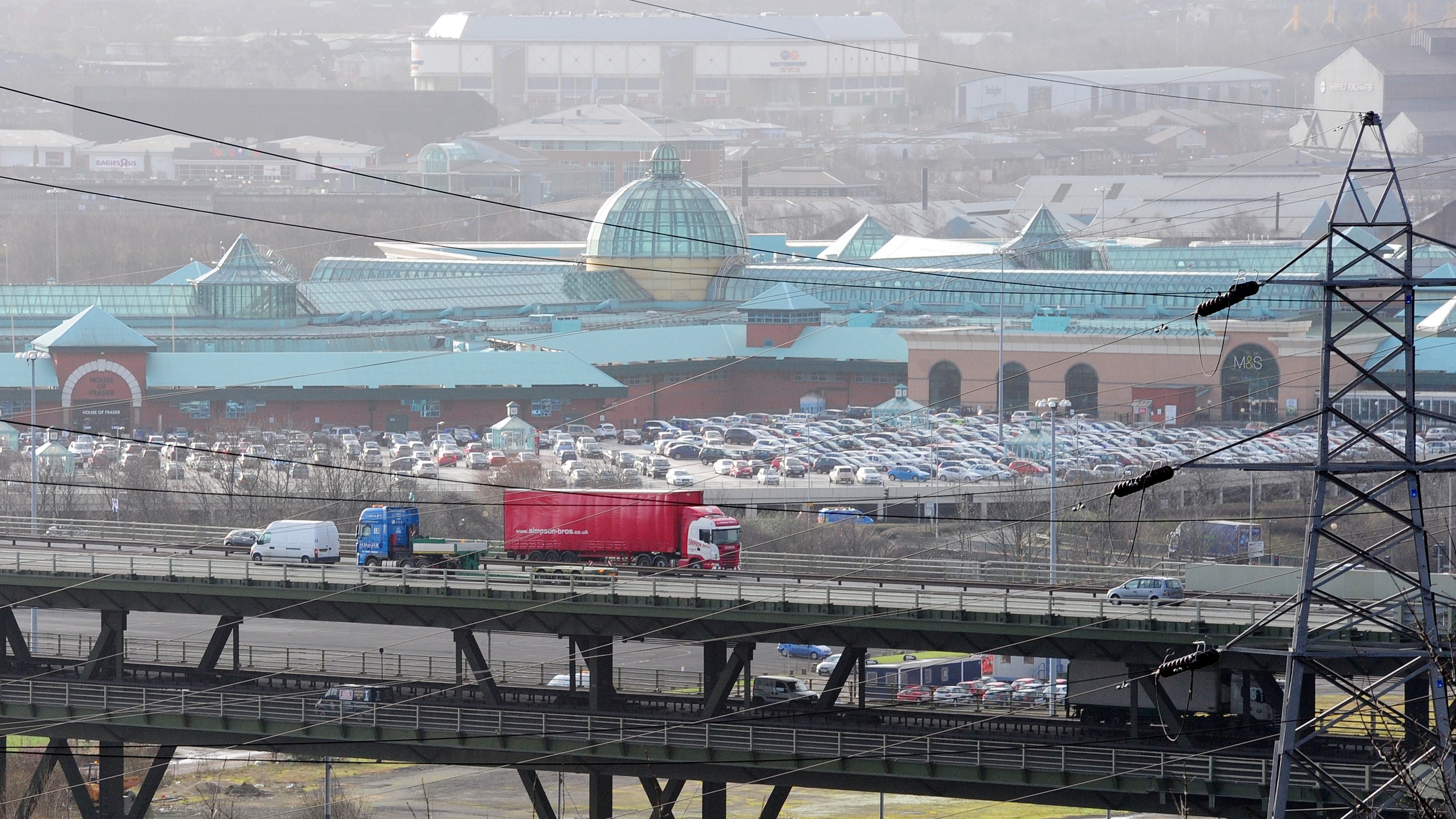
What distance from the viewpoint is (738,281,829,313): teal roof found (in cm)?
8594

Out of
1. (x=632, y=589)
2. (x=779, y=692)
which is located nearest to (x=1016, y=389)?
(x=779, y=692)

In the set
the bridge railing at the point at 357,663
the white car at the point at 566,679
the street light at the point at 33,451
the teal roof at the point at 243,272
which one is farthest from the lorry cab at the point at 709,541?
the teal roof at the point at 243,272

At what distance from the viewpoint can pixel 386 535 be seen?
3969 centimetres

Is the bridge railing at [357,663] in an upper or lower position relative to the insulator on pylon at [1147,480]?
lower

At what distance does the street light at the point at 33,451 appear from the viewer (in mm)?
53219

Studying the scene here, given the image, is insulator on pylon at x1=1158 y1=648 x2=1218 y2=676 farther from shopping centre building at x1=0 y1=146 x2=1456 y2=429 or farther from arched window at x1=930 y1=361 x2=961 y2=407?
arched window at x1=930 y1=361 x2=961 y2=407

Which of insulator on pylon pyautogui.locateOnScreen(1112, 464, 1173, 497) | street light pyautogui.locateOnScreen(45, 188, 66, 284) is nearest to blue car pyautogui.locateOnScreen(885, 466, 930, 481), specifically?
insulator on pylon pyautogui.locateOnScreen(1112, 464, 1173, 497)

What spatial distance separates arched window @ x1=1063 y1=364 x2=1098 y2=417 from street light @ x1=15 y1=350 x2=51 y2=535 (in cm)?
3186

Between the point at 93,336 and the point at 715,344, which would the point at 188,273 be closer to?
the point at 93,336

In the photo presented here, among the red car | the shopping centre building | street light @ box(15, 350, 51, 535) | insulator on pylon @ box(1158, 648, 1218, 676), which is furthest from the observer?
the shopping centre building

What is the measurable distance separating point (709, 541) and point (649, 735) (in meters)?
8.49

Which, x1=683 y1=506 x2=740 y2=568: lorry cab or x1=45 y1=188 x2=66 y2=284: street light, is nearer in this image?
x1=683 y1=506 x2=740 y2=568: lorry cab

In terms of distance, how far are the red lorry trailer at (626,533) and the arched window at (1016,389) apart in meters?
39.3

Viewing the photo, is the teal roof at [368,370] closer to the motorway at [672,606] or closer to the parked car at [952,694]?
the parked car at [952,694]
